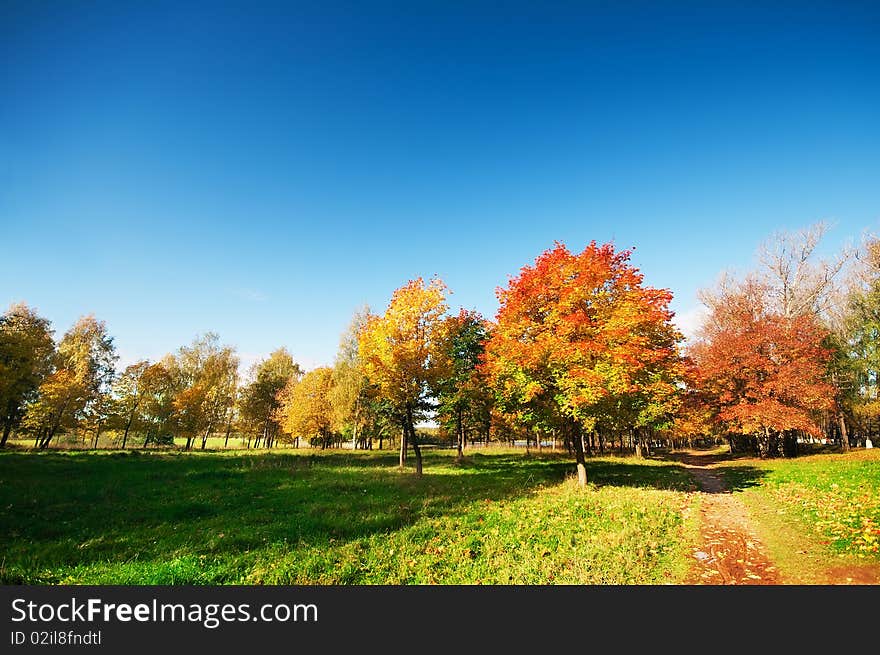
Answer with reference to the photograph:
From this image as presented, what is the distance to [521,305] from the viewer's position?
61.3 ft

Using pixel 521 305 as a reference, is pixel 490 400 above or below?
below

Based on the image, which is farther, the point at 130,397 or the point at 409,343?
the point at 130,397

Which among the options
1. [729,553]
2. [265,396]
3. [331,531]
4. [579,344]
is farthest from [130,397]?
[729,553]

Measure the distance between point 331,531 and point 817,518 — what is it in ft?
46.4

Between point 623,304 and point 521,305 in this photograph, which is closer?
point 623,304

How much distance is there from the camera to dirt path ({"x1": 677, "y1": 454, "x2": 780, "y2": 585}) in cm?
737

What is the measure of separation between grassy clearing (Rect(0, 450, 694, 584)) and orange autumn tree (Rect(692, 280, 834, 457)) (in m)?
17.5

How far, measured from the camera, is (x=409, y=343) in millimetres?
22328

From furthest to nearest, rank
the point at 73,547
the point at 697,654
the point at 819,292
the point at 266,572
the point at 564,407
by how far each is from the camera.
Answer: the point at 819,292, the point at 564,407, the point at 73,547, the point at 266,572, the point at 697,654

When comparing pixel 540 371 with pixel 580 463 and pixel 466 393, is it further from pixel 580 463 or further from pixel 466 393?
pixel 466 393

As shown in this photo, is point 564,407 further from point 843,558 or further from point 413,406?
point 413,406

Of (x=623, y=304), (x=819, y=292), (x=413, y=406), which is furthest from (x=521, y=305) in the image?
(x=819, y=292)

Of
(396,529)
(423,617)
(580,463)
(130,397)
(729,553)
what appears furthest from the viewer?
(130,397)

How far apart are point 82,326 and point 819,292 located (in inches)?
3196
